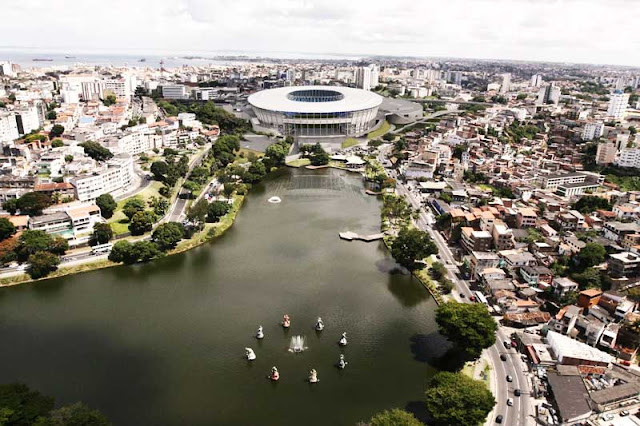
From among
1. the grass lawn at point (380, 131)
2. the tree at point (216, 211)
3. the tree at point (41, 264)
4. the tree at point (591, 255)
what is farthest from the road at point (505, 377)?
the grass lawn at point (380, 131)

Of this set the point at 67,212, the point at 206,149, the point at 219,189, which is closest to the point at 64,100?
the point at 206,149

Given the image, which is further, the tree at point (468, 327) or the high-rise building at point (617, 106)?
the high-rise building at point (617, 106)

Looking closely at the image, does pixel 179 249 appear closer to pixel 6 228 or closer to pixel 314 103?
pixel 6 228

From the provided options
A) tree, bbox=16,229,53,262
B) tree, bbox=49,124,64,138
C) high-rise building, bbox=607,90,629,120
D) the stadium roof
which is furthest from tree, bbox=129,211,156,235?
high-rise building, bbox=607,90,629,120

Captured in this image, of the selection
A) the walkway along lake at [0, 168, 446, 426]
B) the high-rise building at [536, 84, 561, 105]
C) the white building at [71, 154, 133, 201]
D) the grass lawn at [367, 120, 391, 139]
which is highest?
the high-rise building at [536, 84, 561, 105]

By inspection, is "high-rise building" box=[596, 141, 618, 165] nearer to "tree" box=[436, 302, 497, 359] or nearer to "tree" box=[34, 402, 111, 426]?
"tree" box=[436, 302, 497, 359]

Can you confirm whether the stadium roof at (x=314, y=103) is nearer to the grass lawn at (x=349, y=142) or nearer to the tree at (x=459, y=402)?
the grass lawn at (x=349, y=142)

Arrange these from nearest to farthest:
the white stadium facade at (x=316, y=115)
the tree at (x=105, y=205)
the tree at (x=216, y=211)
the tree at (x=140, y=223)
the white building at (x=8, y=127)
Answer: the tree at (x=140, y=223) < the tree at (x=105, y=205) < the tree at (x=216, y=211) < the white building at (x=8, y=127) < the white stadium facade at (x=316, y=115)
